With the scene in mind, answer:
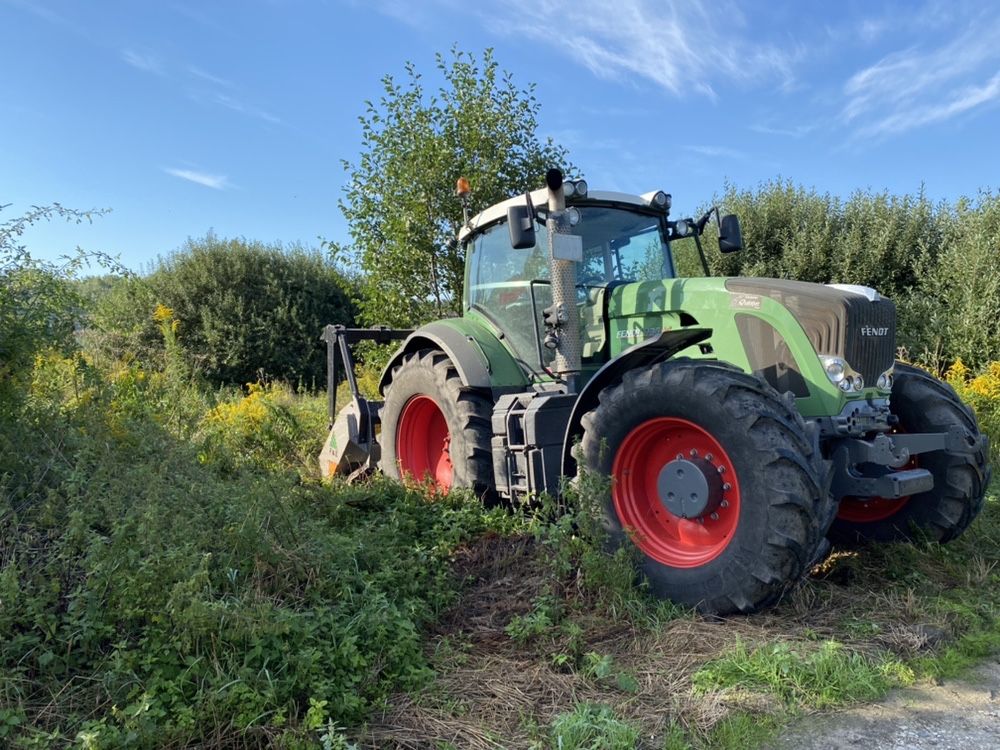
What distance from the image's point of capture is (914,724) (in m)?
2.57

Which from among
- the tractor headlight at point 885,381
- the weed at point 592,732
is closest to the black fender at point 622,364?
the tractor headlight at point 885,381

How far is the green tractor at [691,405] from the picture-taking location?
3.31 metres

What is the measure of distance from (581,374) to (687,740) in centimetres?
268

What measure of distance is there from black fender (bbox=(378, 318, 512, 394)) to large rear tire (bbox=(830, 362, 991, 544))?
8.29 feet

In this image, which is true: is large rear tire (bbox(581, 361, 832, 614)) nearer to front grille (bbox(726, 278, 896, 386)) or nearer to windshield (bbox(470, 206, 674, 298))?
front grille (bbox(726, 278, 896, 386))

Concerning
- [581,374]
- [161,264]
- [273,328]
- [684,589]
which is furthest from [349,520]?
[161,264]

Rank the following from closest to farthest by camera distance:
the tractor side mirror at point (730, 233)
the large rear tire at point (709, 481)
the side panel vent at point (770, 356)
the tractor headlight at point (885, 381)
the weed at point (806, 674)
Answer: the weed at point (806, 674) → the large rear tire at point (709, 481) → the side panel vent at point (770, 356) → the tractor headlight at point (885, 381) → the tractor side mirror at point (730, 233)

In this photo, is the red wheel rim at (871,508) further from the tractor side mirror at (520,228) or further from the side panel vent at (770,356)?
the tractor side mirror at (520,228)

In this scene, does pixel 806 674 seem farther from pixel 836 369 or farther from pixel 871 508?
pixel 871 508

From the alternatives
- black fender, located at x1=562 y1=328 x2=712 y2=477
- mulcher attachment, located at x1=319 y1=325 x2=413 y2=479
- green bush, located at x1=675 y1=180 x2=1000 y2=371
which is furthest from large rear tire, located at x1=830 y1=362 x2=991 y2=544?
green bush, located at x1=675 y1=180 x2=1000 y2=371

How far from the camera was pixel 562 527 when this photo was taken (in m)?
3.65

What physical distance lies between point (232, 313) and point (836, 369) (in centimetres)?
1466

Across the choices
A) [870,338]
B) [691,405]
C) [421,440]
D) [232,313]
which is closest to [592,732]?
[691,405]

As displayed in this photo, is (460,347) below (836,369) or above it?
above
